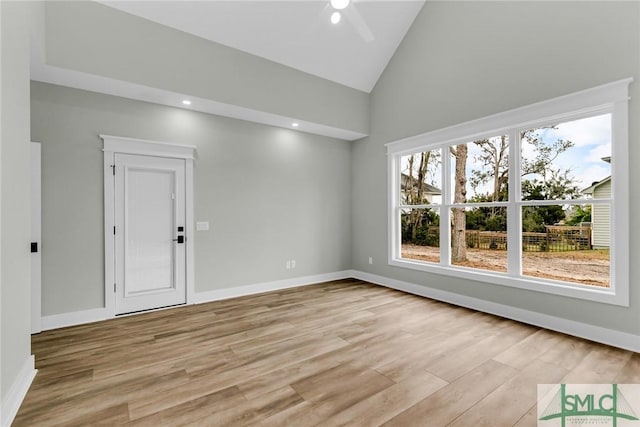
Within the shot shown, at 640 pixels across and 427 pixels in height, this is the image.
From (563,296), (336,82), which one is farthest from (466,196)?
(336,82)

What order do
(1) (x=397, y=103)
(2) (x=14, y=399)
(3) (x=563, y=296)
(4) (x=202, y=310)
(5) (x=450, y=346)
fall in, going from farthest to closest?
(1) (x=397, y=103) < (4) (x=202, y=310) < (3) (x=563, y=296) < (5) (x=450, y=346) < (2) (x=14, y=399)

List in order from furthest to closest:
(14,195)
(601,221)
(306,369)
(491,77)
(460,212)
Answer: (460,212) → (491,77) → (601,221) → (306,369) → (14,195)

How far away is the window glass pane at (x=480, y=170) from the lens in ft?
12.9


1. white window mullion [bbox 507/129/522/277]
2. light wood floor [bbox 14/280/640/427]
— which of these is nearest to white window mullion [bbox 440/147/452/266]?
white window mullion [bbox 507/129/522/277]

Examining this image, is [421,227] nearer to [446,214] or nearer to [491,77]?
[446,214]

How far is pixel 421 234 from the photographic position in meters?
5.01

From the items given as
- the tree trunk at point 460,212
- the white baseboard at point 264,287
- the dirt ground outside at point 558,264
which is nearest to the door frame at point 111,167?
the white baseboard at point 264,287

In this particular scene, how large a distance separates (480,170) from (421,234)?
1.36 metres

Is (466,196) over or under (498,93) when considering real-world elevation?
under

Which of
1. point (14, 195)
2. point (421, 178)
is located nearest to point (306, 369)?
point (14, 195)

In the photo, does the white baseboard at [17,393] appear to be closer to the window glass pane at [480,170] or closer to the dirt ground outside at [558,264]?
the dirt ground outside at [558,264]

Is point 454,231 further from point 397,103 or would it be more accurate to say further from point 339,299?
point 397,103

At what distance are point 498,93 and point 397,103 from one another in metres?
1.64

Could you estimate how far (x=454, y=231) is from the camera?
454cm
